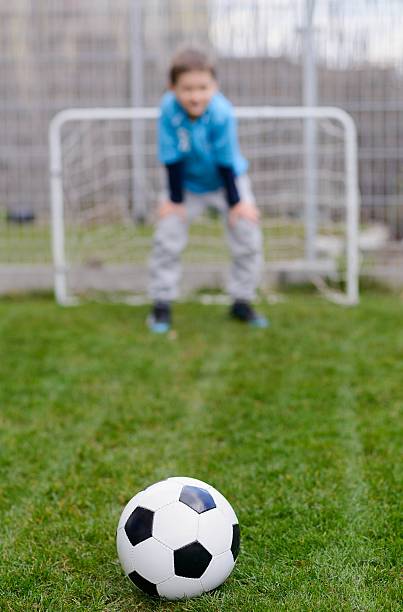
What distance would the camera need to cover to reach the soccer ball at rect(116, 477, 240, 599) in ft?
7.74

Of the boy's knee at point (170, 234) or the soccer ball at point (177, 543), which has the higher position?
the boy's knee at point (170, 234)

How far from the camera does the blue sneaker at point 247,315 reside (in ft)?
18.9

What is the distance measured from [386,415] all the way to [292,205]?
3.63m

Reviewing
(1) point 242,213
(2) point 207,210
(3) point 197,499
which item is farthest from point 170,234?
(3) point 197,499

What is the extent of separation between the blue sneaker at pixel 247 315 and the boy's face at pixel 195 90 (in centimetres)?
134

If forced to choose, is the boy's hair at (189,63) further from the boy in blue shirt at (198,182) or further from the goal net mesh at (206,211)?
the goal net mesh at (206,211)

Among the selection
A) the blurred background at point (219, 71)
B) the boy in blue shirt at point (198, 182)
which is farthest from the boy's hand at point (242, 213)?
the blurred background at point (219, 71)

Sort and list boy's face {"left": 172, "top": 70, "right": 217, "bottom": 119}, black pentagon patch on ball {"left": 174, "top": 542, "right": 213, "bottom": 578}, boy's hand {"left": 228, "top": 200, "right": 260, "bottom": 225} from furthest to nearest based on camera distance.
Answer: boy's hand {"left": 228, "top": 200, "right": 260, "bottom": 225}, boy's face {"left": 172, "top": 70, "right": 217, "bottom": 119}, black pentagon patch on ball {"left": 174, "top": 542, "right": 213, "bottom": 578}

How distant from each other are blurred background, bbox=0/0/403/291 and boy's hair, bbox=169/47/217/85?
218cm

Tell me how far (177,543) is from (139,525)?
0.12m

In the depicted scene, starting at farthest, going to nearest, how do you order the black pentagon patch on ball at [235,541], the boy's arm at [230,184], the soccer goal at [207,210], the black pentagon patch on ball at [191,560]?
the soccer goal at [207,210] → the boy's arm at [230,184] → the black pentagon patch on ball at [235,541] → the black pentagon patch on ball at [191,560]

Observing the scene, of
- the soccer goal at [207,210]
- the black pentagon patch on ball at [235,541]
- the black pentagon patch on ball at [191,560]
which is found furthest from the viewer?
the soccer goal at [207,210]

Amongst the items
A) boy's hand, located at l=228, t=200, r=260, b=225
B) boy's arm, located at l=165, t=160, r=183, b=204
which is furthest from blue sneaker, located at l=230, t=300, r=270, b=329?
boy's arm, located at l=165, t=160, r=183, b=204

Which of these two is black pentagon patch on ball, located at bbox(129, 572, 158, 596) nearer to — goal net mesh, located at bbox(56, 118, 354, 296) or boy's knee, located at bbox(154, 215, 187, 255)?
boy's knee, located at bbox(154, 215, 187, 255)
